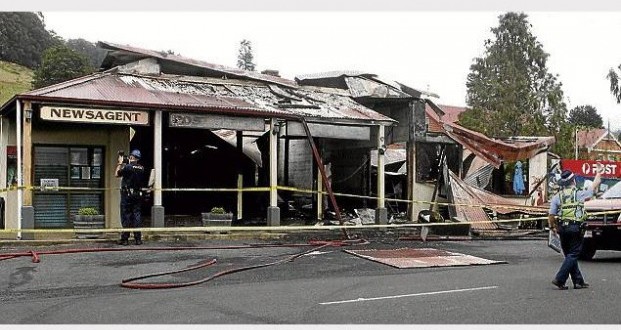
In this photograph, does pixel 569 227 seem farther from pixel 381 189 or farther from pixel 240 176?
pixel 240 176

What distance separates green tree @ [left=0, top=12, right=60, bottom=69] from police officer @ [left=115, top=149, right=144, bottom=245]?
180 feet

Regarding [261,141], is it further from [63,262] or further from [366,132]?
[63,262]

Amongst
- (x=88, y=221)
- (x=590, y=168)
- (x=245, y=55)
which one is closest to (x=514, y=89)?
(x=590, y=168)

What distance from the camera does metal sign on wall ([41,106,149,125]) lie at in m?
15.4

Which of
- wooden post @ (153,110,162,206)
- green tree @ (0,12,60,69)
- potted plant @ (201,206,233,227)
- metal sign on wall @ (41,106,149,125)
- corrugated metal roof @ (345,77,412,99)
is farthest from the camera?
green tree @ (0,12,60,69)

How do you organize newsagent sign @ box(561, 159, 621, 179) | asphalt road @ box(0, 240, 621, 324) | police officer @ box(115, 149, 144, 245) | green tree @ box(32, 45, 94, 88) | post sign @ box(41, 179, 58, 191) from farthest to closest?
1. green tree @ box(32, 45, 94, 88)
2. newsagent sign @ box(561, 159, 621, 179)
3. post sign @ box(41, 179, 58, 191)
4. police officer @ box(115, 149, 144, 245)
5. asphalt road @ box(0, 240, 621, 324)

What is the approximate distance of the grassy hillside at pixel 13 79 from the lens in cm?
5054

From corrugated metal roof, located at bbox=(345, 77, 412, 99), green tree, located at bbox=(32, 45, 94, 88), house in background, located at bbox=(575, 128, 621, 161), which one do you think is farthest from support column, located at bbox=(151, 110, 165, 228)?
house in background, located at bbox=(575, 128, 621, 161)

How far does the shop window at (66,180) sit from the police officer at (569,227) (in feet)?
36.2

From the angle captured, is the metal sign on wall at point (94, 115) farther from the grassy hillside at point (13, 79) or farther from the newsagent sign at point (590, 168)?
the grassy hillside at point (13, 79)

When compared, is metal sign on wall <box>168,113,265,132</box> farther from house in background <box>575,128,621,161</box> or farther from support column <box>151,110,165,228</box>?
house in background <box>575,128,621,161</box>

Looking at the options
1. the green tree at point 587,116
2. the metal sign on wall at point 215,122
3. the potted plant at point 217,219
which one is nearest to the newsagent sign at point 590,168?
the metal sign on wall at point 215,122

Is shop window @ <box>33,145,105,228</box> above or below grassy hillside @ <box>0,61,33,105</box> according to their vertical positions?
below

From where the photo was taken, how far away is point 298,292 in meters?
9.81
